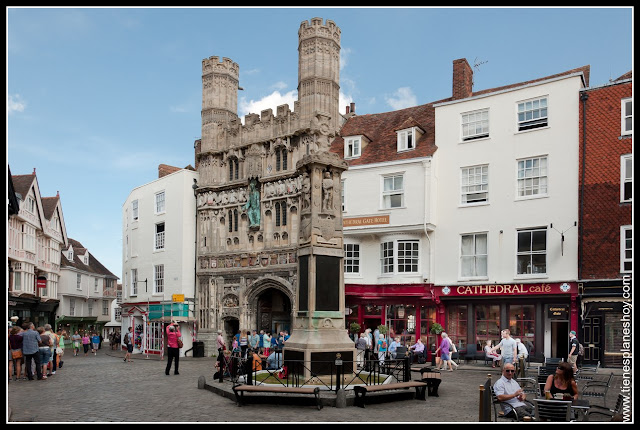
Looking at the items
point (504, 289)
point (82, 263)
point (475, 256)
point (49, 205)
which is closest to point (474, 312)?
point (504, 289)

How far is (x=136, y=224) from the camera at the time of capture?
4288 centimetres

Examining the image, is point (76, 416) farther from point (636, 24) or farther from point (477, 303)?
point (477, 303)

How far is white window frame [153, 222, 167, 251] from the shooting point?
39.9 metres

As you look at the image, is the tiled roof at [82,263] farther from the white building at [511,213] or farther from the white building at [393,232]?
the white building at [511,213]

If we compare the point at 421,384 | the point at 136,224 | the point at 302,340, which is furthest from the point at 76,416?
the point at 136,224

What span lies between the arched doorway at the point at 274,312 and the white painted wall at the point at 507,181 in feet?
33.3

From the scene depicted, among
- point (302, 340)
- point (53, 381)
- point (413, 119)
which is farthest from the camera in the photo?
point (413, 119)

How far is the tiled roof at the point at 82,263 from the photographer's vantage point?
2445 inches

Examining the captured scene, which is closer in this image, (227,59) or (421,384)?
(421,384)

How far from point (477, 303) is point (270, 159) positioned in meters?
14.4

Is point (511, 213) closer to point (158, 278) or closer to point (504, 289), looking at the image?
point (504, 289)

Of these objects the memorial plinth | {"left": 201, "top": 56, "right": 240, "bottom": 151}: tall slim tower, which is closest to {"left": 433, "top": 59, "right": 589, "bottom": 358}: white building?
the memorial plinth

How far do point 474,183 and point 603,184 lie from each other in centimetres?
565

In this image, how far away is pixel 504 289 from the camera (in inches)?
1072
